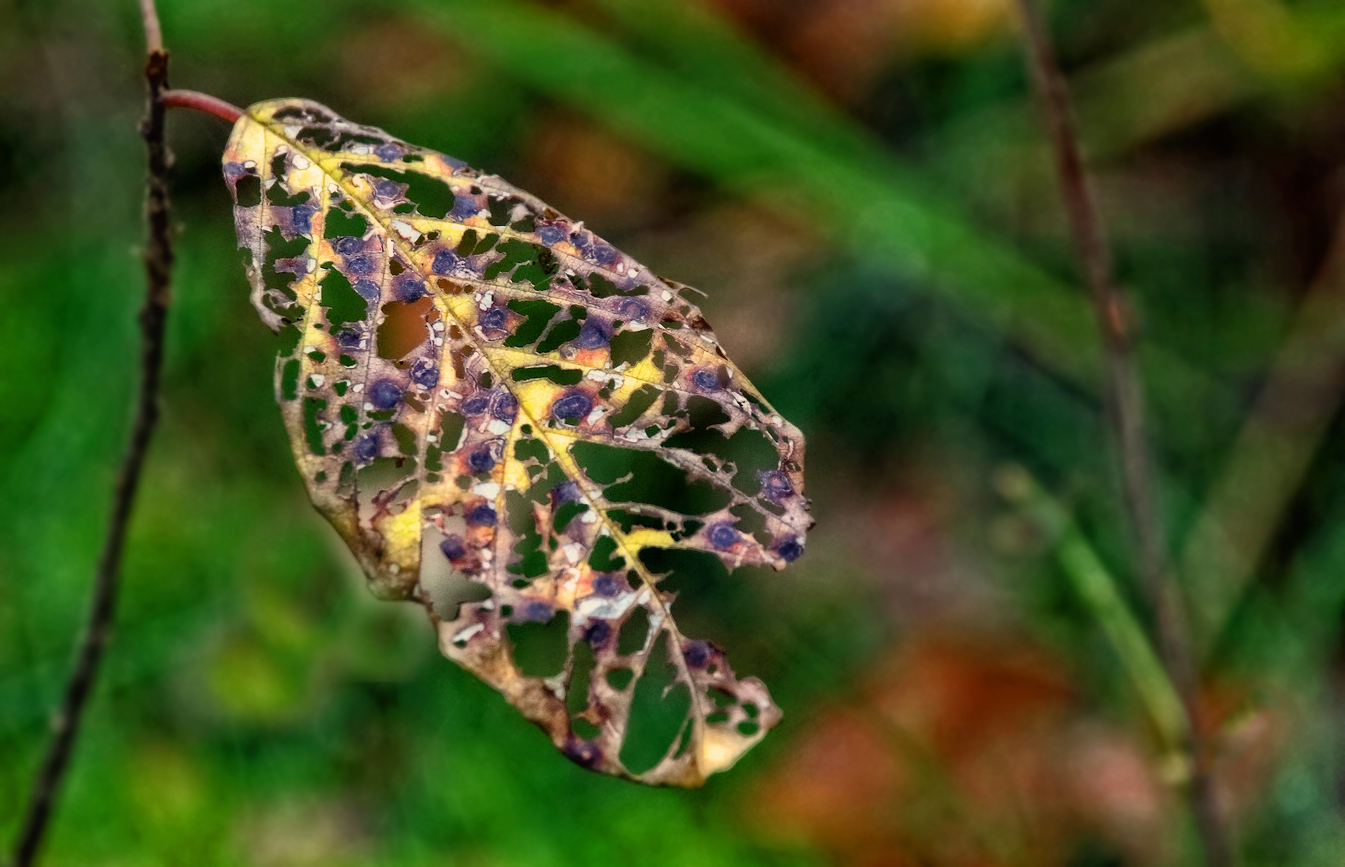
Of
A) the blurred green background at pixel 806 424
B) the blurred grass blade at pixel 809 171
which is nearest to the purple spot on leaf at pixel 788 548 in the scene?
the blurred green background at pixel 806 424

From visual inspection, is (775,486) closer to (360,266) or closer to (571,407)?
(571,407)

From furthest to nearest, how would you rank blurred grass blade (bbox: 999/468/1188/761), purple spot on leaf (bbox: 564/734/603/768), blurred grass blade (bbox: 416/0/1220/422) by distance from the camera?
1. blurred grass blade (bbox: 416/0/1220/422)
2. blurred grass blade (bbox: 999/468/1188/761)
3. purple spot on leaf (bbox: 564/734/603/768)

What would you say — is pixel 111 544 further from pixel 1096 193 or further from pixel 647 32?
pixel 1096 193

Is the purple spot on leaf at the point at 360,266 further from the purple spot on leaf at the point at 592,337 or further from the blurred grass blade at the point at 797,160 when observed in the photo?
the blurred grass blade at the point at 797,160

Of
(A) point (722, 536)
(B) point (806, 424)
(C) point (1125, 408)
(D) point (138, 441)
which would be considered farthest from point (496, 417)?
(B) point (806, 424)

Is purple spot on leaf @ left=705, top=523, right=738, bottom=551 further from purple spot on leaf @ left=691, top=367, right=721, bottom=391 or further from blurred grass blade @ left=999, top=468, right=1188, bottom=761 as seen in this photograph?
blurred grass blade @ left=999, top=468, right=1188, bottom=761

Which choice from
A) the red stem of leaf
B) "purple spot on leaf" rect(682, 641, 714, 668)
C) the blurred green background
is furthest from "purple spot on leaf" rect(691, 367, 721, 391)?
the blurred green background
